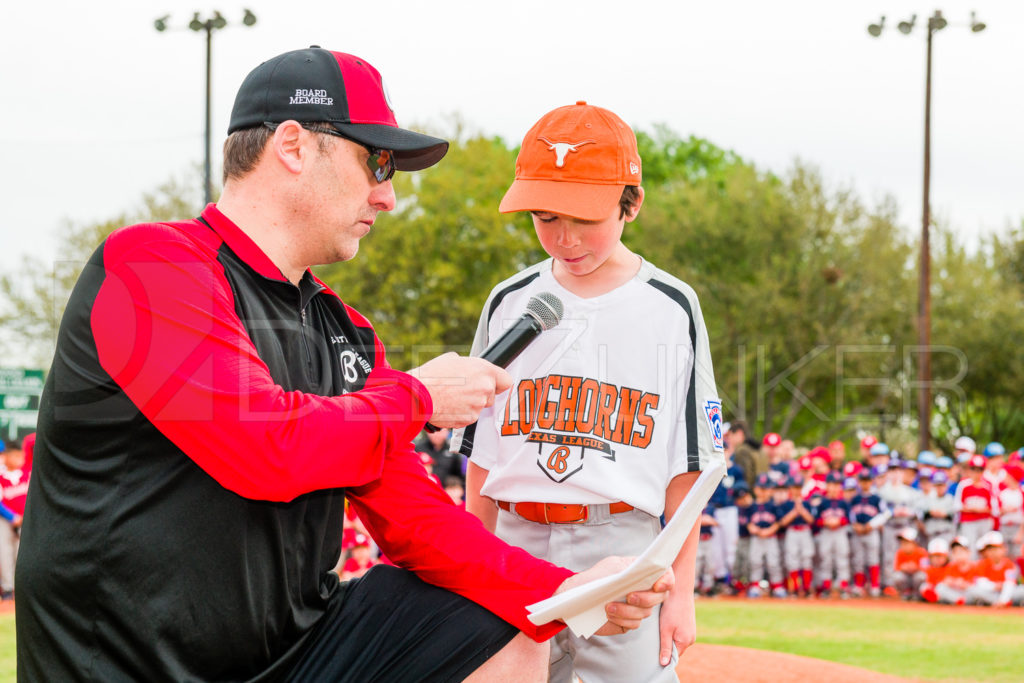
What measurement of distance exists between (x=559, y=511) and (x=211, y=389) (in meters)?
1.54

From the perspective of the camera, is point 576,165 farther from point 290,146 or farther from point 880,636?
point 880,636

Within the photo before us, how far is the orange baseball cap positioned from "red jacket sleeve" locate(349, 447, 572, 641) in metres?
1.04

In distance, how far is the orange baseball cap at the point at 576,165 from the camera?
3350 millimetres

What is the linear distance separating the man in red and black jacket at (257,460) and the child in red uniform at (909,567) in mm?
12182

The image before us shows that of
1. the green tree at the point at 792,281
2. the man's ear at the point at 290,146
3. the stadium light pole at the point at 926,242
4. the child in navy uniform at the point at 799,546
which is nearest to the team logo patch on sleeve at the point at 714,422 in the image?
the man's ear at the point at 290,146

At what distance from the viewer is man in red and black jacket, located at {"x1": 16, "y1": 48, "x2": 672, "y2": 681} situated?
2.15m

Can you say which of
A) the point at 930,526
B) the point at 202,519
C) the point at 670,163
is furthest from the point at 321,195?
the point at 670,163

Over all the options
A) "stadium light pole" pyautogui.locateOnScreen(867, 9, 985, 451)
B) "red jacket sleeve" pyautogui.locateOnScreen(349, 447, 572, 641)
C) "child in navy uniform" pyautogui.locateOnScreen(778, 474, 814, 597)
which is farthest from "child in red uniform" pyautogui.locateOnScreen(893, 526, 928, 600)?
"red jacket sleeve" pyautogui.locateOnScreen(349, 447, 572, 641)

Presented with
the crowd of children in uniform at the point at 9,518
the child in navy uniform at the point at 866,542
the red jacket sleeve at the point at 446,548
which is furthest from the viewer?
the child in navy uniform at the point at 866,542

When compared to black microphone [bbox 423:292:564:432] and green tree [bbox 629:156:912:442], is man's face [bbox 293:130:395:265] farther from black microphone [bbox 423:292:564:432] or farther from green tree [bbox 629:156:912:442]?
green tree [bbox 629:156:912:442]

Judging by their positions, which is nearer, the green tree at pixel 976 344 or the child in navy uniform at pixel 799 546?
the child in navy uniform at pixel 799 546

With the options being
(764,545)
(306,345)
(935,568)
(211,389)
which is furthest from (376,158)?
(764,545)

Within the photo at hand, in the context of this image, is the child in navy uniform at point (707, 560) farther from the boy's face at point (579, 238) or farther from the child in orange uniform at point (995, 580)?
the boy's face at point (579, 238)

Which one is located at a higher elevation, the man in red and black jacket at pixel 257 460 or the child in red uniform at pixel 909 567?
the man in red and black jacket at pixel 257 460
